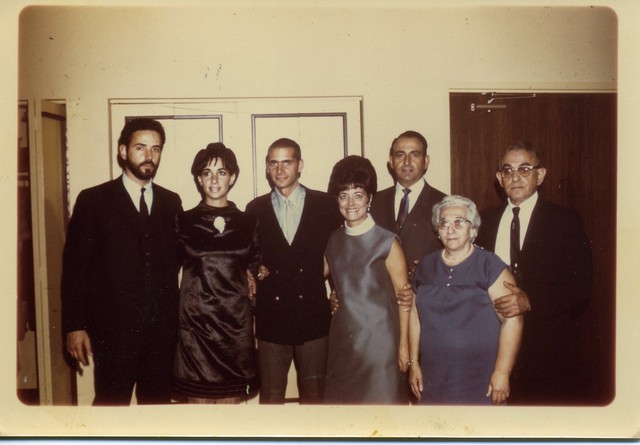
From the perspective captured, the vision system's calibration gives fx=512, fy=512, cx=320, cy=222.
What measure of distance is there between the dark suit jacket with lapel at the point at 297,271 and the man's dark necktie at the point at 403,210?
0.17 meters

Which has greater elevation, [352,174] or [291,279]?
[352,174]

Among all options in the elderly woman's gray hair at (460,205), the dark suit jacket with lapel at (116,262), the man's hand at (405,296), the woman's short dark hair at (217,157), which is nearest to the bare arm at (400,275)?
the man's hand at (405,296)

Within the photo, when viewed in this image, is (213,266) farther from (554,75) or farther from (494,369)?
(554,75)

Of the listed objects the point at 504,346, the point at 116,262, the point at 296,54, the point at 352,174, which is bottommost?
the point at 504,346

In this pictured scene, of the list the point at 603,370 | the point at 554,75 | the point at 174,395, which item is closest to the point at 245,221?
the point at 174,395

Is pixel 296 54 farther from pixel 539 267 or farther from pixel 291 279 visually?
pixel 539 267

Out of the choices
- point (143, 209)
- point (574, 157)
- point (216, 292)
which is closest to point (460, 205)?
point (574, 157)

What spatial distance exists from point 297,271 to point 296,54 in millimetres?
619

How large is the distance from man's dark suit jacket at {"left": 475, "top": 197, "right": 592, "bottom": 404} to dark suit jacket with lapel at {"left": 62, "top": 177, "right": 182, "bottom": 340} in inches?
35.5

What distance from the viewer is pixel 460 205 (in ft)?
4.72

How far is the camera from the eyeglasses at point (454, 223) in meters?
1.43

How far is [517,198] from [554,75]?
370 mm

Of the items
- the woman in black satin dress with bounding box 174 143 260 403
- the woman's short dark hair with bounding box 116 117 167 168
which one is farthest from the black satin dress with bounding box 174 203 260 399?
the woman's short dark hair with bounding box 116 117 167 168

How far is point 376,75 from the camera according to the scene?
1.46 metres
